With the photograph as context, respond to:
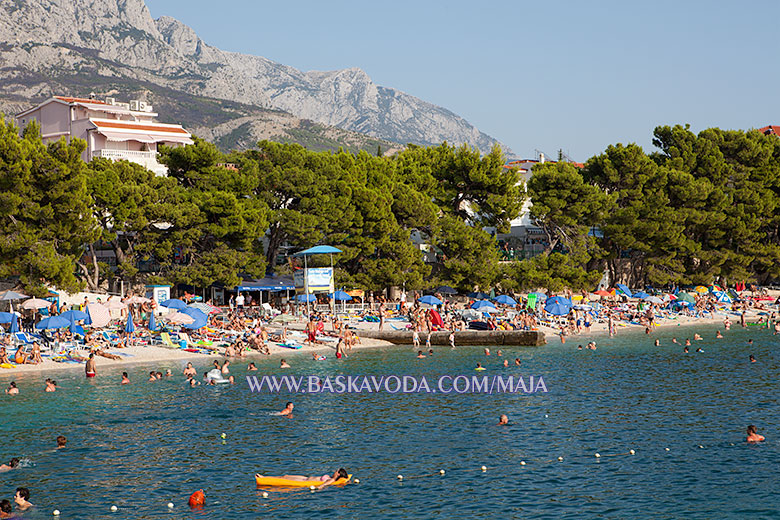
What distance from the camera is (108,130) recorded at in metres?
91.7

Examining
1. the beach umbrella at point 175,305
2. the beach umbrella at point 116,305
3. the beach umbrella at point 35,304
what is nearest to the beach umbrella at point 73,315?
the beach umbrella at point 35,304

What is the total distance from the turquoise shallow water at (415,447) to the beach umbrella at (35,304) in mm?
8418

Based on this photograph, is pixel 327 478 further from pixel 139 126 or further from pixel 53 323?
pixel 139 126

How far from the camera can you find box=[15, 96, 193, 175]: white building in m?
89.5

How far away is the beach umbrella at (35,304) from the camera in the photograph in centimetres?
4722

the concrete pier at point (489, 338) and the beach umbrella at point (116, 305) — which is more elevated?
the beach umbrella at point (116, 305)

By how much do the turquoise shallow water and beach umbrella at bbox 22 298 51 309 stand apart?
842 centimetres

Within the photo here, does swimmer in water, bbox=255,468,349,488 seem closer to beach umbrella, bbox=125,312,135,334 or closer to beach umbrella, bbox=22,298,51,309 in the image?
beach umbrella, bbox=125,312,135,334

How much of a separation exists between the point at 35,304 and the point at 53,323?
4431mm

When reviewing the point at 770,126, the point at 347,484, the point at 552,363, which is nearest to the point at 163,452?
the point at 347,484

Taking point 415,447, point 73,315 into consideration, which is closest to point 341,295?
point 73,315

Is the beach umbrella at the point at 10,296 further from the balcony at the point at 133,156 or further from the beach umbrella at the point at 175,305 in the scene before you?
the balcony at the point at 133,156

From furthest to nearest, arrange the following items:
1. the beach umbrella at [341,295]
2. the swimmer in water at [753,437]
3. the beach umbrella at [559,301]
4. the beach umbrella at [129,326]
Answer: the beach umbrella at [341,295], the beach umbrella at [559,301], the beach umbrella at [129,326], the swimmer in water at [753,437]

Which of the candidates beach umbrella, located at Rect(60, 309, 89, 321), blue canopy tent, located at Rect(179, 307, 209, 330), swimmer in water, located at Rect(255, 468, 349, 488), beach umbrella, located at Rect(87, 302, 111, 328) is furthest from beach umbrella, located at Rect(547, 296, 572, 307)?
swimmer in water, located at Rect(255, 468, 349, 488)
